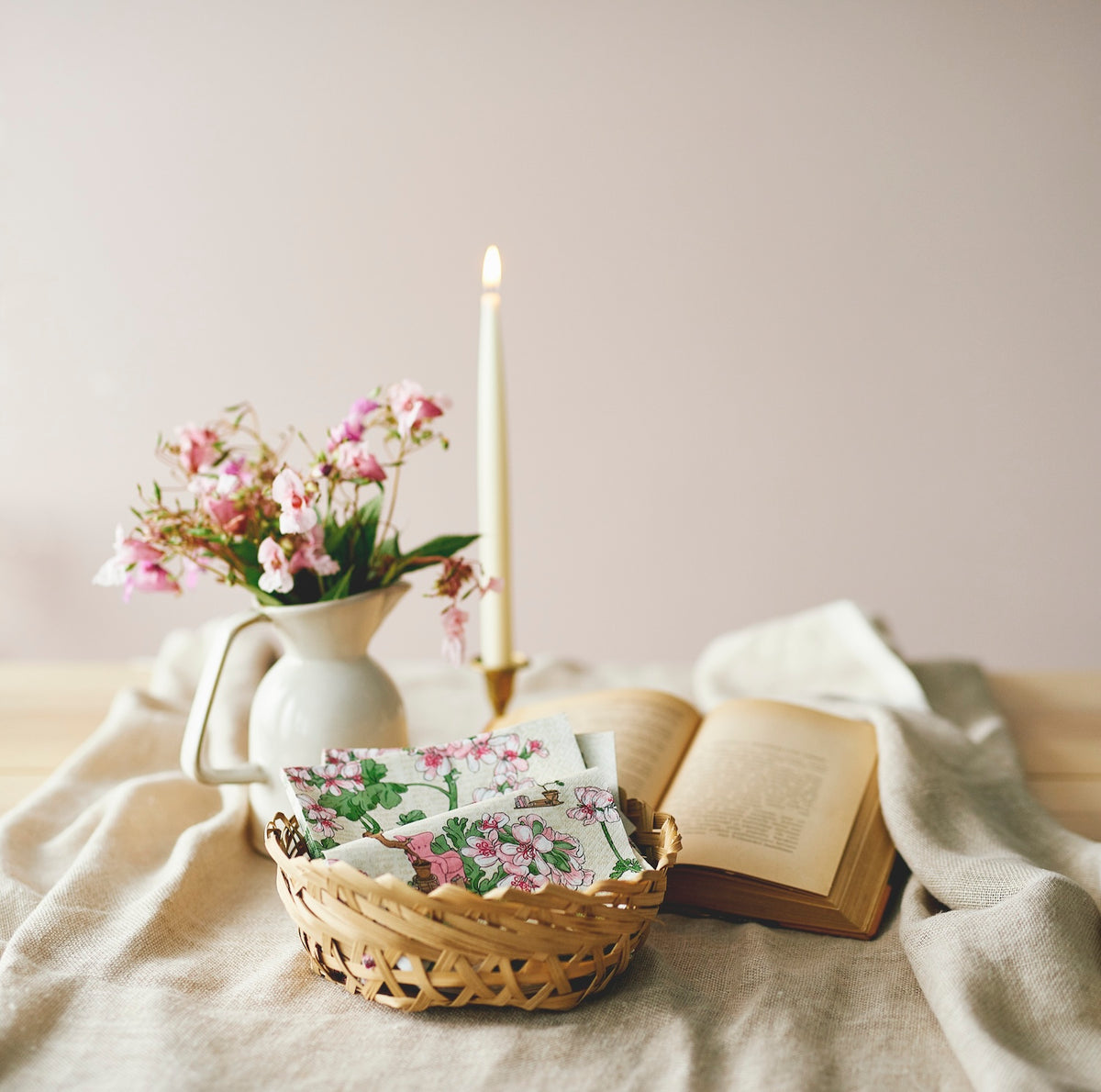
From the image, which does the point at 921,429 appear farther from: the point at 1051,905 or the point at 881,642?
the point at 1051,905

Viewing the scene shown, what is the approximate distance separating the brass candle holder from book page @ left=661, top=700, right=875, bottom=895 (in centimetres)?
17

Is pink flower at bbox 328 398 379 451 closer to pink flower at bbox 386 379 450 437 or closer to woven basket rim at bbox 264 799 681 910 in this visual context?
pink flower at bbox 386 379 450 437

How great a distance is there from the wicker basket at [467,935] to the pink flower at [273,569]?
0.65 ft

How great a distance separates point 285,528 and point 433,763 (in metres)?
0.19

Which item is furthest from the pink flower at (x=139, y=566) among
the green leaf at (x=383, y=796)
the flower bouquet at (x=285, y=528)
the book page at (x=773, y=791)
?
the book page at (x=773, y=791)

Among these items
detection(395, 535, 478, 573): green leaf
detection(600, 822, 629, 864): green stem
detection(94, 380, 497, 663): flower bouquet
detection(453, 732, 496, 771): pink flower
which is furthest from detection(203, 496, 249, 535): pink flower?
detection(600, 822, 629, 864): green stem

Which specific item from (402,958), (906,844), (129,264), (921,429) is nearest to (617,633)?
(921,429)

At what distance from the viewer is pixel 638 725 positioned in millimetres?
936

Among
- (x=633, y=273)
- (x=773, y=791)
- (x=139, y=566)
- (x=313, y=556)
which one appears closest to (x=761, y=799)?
(x=773, y=791)

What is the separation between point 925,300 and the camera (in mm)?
1999

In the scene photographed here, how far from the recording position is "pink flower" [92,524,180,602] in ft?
2.50

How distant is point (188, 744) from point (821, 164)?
167 centimetres

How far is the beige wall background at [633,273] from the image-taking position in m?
1.96

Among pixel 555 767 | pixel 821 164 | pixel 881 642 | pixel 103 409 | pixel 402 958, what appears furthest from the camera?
pixel 103 409
